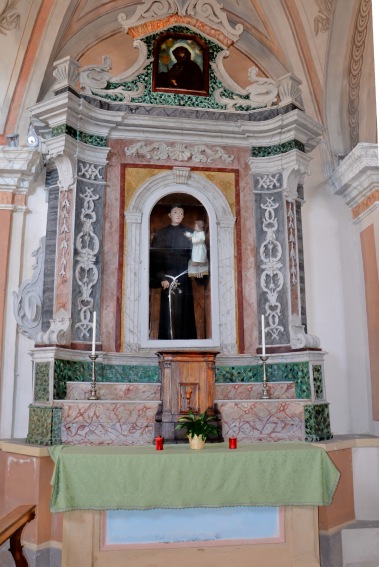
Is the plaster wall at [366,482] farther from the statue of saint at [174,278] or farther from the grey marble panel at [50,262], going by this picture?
the grey marble panel at [50,262]

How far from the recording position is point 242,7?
7703 mm

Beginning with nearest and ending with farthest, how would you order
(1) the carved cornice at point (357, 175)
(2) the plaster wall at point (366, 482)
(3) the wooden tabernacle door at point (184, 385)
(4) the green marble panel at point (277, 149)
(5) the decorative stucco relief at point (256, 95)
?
(3) the wooden tabernacle door at point (184, 385)
(2) the plaster wall at point (366, 482)
(1) the carved cornice at point (357, 175)
(4) the green marble panel at point (277, 149)
(5) the decorative stucco relief at point (256, 95)

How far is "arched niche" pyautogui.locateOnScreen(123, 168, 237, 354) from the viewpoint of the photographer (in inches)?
256

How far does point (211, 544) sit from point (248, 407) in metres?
1.35

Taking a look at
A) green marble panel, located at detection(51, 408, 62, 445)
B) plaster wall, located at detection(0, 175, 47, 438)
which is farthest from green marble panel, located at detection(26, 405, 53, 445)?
plaster wall, located at detection(0, 175, 47, 438)

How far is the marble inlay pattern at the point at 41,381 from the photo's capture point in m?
5.75

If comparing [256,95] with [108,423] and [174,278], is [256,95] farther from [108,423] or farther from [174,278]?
[108,423]

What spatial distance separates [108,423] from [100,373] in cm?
73

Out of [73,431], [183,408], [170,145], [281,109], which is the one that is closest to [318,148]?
[281,109]

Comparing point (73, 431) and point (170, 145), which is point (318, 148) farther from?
point (73, 431)

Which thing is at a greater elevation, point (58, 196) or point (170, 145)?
point (170, 145)

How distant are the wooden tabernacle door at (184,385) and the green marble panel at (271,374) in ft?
2.04

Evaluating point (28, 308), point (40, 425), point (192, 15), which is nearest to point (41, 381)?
point (40, 425)

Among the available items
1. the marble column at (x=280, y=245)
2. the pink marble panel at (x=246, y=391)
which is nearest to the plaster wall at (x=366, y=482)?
the pink marble panel at (x=246, y=391)
